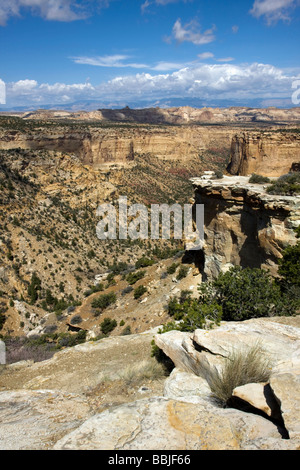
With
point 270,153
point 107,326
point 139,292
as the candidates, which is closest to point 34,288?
point 139,292

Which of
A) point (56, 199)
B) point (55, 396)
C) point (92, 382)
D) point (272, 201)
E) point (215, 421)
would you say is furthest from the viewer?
point (56, 199)

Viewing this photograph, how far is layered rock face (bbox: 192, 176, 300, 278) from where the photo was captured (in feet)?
37.6

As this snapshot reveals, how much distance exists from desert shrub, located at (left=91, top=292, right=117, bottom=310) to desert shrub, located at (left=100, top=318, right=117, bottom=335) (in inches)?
120

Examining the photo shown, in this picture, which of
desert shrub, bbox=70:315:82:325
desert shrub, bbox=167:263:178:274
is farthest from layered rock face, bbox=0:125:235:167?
desert shrub, bbox=167:263:178:274

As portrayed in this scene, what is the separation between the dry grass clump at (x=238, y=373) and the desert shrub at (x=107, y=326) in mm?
12061

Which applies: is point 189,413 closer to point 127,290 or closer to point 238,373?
point 238,373

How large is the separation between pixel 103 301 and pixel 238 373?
1609 centimetres

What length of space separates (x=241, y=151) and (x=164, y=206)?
819 inches

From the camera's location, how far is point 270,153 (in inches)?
2025

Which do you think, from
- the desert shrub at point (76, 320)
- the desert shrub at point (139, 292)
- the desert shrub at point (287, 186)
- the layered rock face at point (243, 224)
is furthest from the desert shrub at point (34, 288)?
the desert shrub at point (287, 186)

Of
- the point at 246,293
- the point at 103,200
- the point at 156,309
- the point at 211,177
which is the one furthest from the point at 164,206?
the point at 246,293

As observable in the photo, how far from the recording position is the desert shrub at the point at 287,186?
1240 cm
